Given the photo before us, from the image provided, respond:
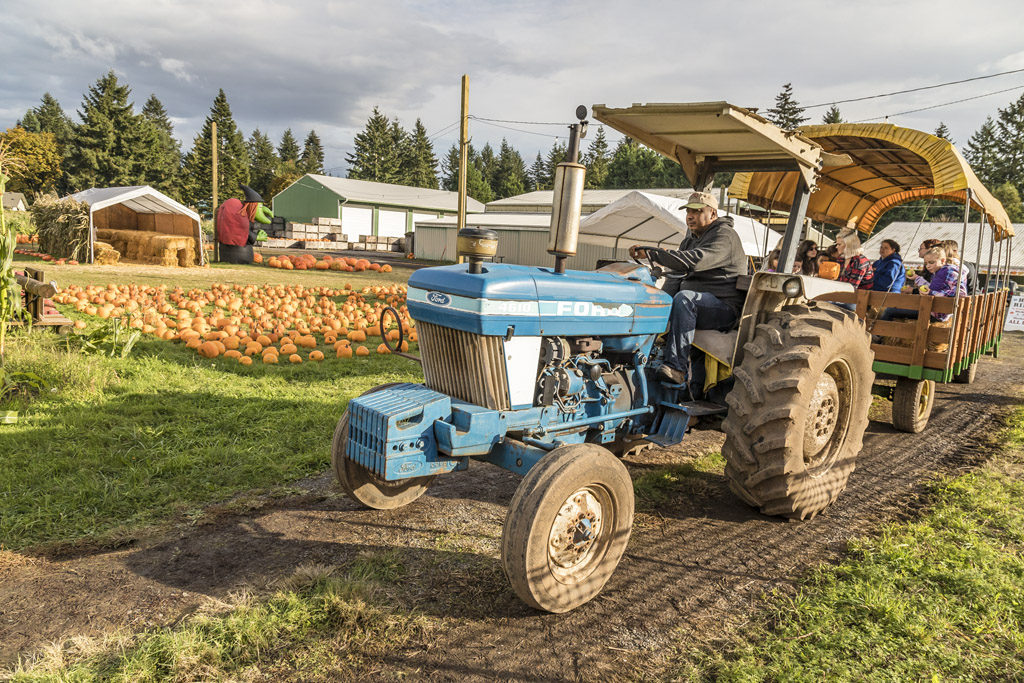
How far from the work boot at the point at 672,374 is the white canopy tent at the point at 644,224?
40.0ft

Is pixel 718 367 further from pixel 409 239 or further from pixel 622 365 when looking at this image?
pixel 409 239

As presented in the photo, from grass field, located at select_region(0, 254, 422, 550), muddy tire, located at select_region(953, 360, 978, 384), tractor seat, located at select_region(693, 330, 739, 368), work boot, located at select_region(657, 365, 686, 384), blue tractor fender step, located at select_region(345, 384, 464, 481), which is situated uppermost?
tractor seat, located at select_region(693, 330, 739, 368)

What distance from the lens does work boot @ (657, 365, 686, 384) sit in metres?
4.42

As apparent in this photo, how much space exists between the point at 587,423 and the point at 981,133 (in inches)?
2827

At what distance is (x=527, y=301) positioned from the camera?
11.8 ft

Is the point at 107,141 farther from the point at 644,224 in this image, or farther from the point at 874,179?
the point at 874,179

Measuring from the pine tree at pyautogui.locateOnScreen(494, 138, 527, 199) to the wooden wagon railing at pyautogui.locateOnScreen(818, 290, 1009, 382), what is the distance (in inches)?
2948

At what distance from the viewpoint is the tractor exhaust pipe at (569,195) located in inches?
132

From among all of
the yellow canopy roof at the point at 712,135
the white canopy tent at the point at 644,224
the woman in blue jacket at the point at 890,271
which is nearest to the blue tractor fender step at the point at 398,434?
the yellow canopy roof at the point at 712,135

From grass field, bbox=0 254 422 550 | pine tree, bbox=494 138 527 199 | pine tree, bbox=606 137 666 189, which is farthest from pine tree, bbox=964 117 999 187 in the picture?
grass field, bbox=0 254 422 550

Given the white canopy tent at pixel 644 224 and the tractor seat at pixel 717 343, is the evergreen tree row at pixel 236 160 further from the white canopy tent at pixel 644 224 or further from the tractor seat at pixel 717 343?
the tractor seat at pixel 717 343

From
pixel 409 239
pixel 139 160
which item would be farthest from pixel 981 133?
pixel 139 160

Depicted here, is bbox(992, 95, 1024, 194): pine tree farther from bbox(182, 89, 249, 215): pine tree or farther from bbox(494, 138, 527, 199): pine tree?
bbox(182, 89, 249, 215): pine tree

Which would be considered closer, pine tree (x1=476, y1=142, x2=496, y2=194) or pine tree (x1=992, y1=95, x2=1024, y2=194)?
pine tree (x1=992, y1=95, x2=1024, y2=194)
